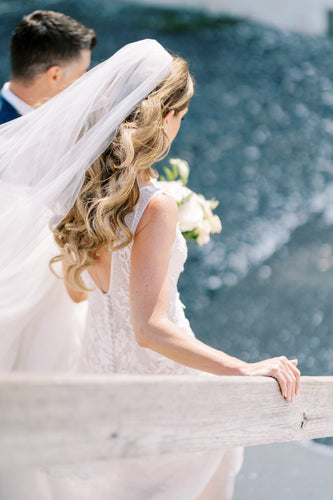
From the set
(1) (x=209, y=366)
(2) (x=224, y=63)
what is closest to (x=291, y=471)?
(1) (x=209, y=366)

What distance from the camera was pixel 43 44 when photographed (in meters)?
2.33

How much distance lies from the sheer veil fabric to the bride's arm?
9.4 inches

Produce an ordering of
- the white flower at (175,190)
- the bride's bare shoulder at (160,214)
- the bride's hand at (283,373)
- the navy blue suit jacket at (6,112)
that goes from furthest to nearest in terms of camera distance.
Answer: the navy blue suit jacket at (6,112)
the white flower at (175,190)
the bride's bare shoulder at (160,214)
the bride's hand at (283,373)

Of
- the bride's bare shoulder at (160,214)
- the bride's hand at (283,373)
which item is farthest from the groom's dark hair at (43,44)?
the bride's hand at (283,373)

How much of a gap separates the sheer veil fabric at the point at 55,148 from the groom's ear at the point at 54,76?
0.82 meters

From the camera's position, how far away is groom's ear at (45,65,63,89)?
2330 millimetres

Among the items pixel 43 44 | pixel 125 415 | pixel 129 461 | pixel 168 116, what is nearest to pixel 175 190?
pixel 168 116

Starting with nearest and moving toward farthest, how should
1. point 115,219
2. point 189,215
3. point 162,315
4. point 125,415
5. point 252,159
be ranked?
point 125,415 < point 162,315 < point 115,219 < point 189,215 < point 252,159

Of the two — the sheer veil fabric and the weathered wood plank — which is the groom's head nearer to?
the sheer veil fabric

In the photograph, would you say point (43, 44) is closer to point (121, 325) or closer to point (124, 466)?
point (121, 325)

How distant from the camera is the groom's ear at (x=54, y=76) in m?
2.33

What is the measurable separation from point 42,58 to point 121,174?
3.91ft

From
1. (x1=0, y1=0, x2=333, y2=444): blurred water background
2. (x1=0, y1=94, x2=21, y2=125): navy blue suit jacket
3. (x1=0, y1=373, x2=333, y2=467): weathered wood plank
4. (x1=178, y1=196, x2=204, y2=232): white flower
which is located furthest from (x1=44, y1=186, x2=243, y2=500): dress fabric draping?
(x1=0, y1=0, x2=333, y2=444): blurred water background

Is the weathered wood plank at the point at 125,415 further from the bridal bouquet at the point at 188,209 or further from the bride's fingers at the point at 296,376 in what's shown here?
the bridal bouquet at the point at 188,209
